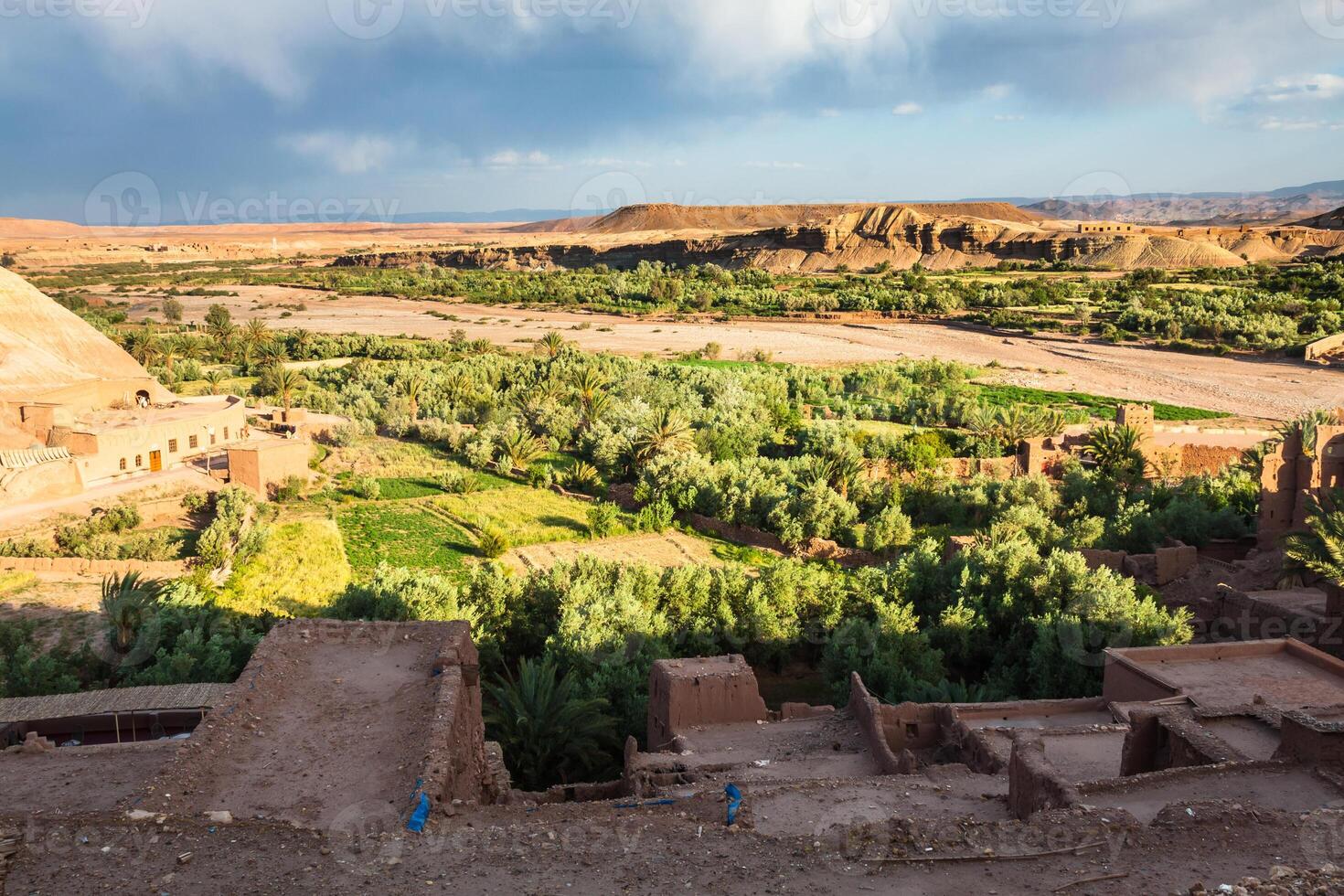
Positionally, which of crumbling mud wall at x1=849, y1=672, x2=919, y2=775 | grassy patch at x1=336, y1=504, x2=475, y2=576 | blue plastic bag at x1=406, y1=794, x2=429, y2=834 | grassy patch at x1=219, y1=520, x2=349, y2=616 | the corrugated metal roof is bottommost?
grassy patch at x1=336, y1=504, x2=475, y2=576

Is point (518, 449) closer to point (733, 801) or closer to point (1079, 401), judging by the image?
point (733, 801)

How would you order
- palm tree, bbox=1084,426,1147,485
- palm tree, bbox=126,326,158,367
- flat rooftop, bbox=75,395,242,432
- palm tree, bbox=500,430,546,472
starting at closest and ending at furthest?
palm tree, bbox=1084,426,1147,485 → flat rooftop, bbox=75,395,242,432 → palm tree, bbox=500,430,546,472 → palm tree, bbox=126,326,158,367

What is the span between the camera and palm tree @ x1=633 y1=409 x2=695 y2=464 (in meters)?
25.2

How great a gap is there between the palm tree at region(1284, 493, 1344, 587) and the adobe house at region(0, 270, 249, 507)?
2191 centimetres

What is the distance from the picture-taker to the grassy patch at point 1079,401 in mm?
33031

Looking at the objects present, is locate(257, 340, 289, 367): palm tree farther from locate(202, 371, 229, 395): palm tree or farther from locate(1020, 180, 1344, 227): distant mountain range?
locate(1020, 180, 1344, 227): distant mountain range

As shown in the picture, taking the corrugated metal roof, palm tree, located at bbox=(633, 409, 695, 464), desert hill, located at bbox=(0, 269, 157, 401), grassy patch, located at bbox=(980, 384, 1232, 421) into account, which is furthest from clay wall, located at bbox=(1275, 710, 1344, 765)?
desert hill, located at bbox=(0, 269, 157, 401)

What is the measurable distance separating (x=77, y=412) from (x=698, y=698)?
21.9 meters

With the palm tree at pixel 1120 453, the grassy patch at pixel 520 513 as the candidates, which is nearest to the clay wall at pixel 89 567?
the grassy patch at pixel 520 513

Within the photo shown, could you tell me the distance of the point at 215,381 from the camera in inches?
1463

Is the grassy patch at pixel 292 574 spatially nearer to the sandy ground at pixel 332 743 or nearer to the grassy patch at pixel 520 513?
the grassy patch at pixel 520 513

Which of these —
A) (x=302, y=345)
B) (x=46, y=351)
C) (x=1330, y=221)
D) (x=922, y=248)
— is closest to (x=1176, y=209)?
(x=1330, y=221)

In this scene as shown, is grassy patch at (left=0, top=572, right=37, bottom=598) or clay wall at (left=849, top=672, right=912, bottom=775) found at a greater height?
clay wall at (left=849, top=672, right=912, bottom=775)

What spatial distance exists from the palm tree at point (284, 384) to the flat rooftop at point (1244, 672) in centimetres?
2424
